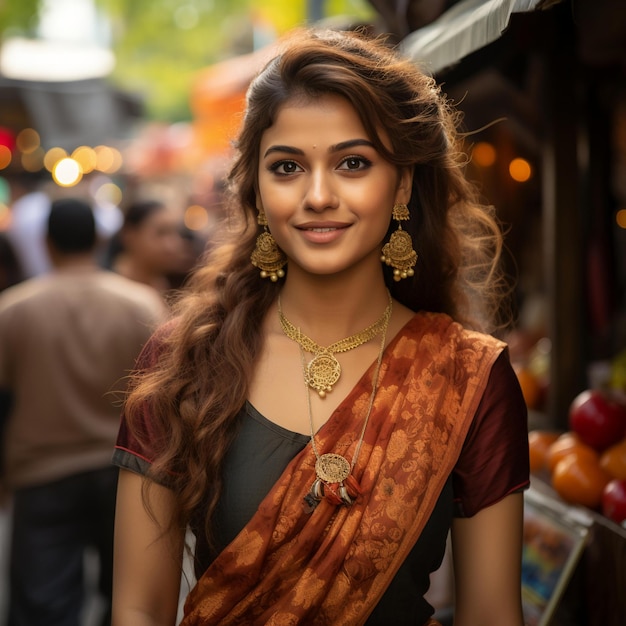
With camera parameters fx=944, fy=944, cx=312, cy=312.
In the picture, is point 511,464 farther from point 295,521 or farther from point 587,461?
point 587,461

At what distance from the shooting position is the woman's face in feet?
7.25

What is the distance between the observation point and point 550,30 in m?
3.71

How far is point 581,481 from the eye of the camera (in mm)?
3295

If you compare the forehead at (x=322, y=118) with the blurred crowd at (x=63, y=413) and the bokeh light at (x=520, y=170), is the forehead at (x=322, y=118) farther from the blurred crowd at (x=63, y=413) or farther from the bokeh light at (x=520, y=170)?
the bokeh light at (x=520, y=170)

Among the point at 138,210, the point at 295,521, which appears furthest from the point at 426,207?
the point at 138,210

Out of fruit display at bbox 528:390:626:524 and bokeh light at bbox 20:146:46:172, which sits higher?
bokeh light at bbox 20:146:46:172

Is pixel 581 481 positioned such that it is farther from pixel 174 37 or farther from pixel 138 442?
pixel 174 37

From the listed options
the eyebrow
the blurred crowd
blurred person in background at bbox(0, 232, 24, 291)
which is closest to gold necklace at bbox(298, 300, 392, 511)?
the eyebrow

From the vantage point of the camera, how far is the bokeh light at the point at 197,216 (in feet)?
37.1

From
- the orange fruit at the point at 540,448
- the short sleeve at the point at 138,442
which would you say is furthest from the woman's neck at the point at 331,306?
the orange fruit at the point at 540,448

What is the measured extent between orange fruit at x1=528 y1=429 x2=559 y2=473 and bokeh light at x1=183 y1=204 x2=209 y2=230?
7783mm

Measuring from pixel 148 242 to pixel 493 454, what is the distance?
148 inches

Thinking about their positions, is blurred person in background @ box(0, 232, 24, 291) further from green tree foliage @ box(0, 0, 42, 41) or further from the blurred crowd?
green tree foliage @ box(0, 0, 42, 41)

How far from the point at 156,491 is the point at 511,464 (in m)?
0.87
